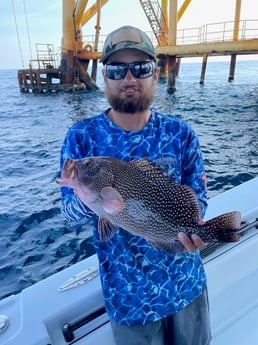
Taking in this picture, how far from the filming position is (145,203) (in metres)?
1.71

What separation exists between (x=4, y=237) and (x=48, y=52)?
1114 inches

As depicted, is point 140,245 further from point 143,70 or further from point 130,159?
point 143,70

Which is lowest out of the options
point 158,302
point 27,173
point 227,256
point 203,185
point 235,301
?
point 27,173

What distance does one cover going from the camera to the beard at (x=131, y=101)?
6.19ft

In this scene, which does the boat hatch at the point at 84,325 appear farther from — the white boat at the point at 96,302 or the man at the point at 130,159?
the man at the point at 130,159

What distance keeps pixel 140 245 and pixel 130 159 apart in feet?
1.72

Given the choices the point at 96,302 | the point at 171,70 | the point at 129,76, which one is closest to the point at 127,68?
the point at 129,76

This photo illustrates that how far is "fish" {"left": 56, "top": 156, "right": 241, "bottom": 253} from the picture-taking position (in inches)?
66.2

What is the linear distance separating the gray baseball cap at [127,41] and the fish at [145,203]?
0.67 metres

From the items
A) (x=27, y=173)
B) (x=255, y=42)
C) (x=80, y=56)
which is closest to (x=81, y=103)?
(x=80, y=56)

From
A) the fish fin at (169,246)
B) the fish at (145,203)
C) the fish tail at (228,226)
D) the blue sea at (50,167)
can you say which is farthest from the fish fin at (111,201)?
the blue sea at (50,167)

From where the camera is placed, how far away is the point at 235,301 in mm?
2623

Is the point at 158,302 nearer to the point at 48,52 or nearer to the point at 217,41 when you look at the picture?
the point at 217,41

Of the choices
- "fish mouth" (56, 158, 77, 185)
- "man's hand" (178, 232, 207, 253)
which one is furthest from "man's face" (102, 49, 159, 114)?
"man's hand" (178, 232, 207, 253)
